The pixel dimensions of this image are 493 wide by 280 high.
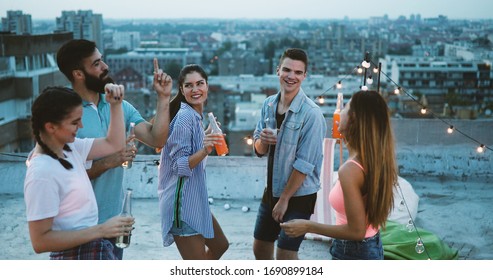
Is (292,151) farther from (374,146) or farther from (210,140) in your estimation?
(374,146)

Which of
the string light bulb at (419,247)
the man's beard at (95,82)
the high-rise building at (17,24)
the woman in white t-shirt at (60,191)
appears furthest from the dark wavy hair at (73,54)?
the high-rise building at (17,24)

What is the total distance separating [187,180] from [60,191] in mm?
593

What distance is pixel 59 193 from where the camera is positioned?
1354 mm

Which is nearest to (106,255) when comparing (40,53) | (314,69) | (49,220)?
(49,220)

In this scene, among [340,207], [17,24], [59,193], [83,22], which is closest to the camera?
[59,193]

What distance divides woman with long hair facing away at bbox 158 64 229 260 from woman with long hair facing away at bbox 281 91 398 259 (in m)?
0.46

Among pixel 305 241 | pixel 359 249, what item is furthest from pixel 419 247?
pixel 359 249

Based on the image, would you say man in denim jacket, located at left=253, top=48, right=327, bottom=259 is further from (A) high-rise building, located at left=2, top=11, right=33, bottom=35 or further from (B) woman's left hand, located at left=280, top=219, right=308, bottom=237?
(A) high-rise building, located at left=2, top=11, right=33, bottom=35

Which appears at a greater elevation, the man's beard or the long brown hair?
the man's beard

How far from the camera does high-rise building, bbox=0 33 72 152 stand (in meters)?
11.4

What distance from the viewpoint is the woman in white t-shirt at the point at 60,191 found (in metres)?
1.31

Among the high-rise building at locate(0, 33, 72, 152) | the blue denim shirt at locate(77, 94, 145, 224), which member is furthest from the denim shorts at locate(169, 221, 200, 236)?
the high-rise building at locate(0, 33, 72, 152)

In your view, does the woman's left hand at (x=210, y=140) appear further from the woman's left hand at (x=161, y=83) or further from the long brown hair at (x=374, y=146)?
the long brown hair at (x=374, y=146)
